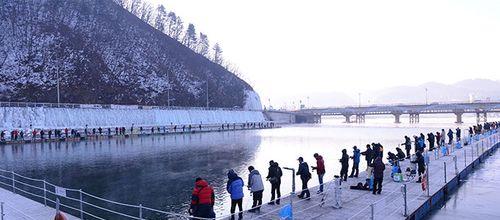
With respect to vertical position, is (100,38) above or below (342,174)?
above

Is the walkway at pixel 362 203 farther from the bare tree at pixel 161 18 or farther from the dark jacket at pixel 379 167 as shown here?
the bare tree at pixel 161 18

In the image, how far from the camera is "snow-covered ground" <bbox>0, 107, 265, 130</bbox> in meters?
56.8

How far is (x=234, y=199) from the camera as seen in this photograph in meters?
12.3

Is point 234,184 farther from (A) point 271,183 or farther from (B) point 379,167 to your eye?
(B) point 379,167

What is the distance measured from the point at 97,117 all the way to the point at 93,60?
103ft

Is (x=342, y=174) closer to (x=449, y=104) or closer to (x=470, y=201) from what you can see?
(x=470, y=201)

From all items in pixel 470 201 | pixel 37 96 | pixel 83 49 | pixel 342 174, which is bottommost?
pixel 470 201

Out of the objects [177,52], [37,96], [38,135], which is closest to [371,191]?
[38,135]

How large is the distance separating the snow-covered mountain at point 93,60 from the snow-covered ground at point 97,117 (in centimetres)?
986

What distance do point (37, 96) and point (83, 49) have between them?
23116 millimetres

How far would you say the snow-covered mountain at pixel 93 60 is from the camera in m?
80.8

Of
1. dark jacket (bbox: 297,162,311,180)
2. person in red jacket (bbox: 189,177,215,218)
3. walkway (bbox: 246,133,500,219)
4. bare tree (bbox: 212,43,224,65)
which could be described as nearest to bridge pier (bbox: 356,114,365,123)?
bare tree (bbox: 212,43,224,65)

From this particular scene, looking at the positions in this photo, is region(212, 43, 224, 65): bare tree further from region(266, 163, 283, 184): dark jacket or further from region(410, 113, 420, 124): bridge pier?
region(266, 163, 283, 184): dark jacket

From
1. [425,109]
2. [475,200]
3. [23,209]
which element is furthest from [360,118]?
[23,209]
